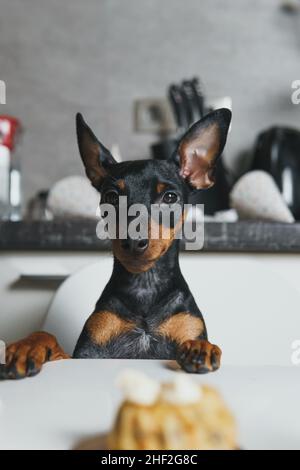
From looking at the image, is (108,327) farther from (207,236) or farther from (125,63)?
(125,63)

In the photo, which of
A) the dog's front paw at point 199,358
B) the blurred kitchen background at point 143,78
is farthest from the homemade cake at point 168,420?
the blurred kitchen background at point 143,78

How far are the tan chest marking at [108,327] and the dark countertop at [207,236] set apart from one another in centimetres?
37

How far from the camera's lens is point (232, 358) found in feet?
3.05

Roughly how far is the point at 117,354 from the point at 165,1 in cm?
141

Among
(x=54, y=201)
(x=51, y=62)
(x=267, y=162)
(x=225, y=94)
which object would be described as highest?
(x=51, y=62)

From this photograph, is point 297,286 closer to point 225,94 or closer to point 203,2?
point 225,94

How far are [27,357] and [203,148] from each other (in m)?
0.29

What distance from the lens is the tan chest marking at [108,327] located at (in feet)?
2.10

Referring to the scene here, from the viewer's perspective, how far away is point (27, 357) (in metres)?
0.51

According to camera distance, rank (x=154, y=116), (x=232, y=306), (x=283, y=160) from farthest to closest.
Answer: (x=154, y=116), (x=283, y=160), (x=232, y=306)

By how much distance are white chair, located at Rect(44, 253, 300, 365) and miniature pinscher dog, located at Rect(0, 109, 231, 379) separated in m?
0.26

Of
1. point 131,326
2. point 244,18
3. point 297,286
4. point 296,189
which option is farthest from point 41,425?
point 244,18

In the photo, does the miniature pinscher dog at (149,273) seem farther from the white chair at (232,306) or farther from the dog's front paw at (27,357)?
the white chair at (232,306)

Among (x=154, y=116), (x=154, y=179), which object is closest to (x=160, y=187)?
(x=154, y=179)
